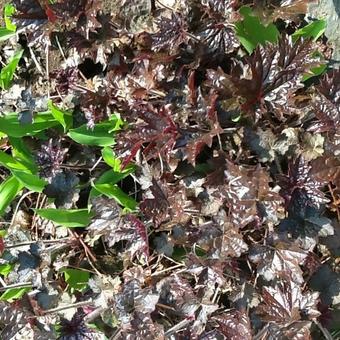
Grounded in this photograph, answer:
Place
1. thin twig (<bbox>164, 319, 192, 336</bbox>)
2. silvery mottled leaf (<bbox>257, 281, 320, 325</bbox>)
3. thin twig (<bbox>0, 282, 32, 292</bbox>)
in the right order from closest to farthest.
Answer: silvery mottled leaf (<bbox>257, 281, 320, 325</bbox>) → thin twig (<bbox>164, 319, 192, 336</bbox>) → thin twig (<bbox>0, 282, 32, 292</bbox>)

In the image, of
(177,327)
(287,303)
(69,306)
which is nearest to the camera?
(287,303)

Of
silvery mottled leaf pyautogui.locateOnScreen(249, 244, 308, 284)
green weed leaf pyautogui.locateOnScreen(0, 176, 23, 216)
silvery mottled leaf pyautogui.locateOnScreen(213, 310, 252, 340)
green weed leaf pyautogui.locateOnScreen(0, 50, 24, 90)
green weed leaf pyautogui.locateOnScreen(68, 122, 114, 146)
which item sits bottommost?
silvery mottled leaf pyautogui.locateOnScreen(213, 310, 252, 340)

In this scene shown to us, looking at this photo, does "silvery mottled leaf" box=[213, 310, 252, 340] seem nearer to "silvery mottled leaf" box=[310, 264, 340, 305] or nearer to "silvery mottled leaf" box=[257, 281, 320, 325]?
"silvery mottled leaf" box=[257, 281, 320, 325]

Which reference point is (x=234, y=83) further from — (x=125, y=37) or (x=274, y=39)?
(x=125, y=37)

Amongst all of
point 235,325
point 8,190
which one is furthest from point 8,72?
point 235,325

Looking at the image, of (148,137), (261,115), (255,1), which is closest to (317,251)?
(261,115)

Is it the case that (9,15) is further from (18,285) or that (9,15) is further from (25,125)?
(18,285)

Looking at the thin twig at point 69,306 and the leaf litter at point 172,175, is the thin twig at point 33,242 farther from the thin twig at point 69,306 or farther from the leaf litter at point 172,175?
the thin twig at point 69,306

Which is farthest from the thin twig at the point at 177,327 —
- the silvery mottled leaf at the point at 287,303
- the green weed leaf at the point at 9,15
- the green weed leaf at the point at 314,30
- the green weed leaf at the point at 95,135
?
the green weed leaf at the point at 9,15

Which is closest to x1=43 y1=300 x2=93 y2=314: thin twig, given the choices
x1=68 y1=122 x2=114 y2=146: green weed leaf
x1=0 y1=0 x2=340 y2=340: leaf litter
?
x1=0 y1=0 x2=340 y2=340: leaf litter

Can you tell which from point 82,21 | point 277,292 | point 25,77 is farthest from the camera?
point 25,77

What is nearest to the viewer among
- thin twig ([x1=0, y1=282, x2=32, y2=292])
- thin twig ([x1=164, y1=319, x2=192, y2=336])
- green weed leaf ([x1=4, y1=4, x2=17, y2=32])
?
thin twig ([x1=164, y1=319, x2=192, y2=336])
